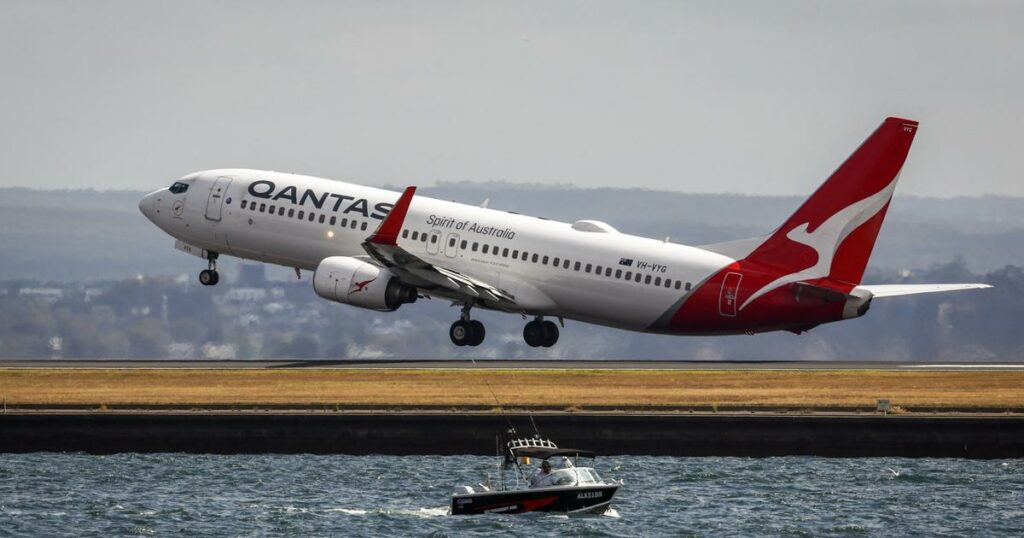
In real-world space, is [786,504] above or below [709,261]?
below

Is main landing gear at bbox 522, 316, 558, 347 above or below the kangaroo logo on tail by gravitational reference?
below

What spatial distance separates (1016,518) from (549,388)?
23572 mm

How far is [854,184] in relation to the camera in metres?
88.2

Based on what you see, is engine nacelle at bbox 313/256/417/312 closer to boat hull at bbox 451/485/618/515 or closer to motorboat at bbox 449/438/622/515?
motorboat at bbox 449/438/622/515

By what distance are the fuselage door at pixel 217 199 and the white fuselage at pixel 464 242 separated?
0.16 feet

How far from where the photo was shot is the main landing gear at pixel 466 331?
312 ft

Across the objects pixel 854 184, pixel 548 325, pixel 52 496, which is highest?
pixel 854 184

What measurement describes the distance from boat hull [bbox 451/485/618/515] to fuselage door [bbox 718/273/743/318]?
92.9 ft

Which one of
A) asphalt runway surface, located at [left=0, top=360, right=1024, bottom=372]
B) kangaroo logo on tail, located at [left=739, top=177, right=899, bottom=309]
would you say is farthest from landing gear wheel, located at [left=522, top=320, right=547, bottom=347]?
kangaroo logo on tail, located at [left=739, top=177, right=899, bottom=309]

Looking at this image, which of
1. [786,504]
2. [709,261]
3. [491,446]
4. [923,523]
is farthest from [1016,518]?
[709,261]

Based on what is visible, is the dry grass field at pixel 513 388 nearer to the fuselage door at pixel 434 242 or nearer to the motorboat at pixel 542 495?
the fuselage door at pixel 434 242

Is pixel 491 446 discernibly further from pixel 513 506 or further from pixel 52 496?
pixel 52 496

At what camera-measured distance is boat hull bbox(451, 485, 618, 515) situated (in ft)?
201

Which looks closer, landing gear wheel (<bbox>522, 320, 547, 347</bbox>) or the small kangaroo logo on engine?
the small kangaroo logo on engine
